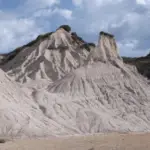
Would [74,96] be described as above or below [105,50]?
below

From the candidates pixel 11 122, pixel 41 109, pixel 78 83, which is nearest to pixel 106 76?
pixel 78 83

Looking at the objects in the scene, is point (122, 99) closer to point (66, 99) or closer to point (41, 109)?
point (66, 99)

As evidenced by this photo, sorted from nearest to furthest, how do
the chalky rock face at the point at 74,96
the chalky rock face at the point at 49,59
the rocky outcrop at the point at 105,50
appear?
1. the chalky rock face at the point at 74,96
2. the rocky outcrop at the point at 105,50
3. the chalky rock face at the point at 49,59

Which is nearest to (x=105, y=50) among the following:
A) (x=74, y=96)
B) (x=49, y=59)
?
(x=49, y=59)

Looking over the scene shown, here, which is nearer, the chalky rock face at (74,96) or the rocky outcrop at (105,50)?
the chalky rock face at (74,96)

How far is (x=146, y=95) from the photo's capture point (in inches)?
2320

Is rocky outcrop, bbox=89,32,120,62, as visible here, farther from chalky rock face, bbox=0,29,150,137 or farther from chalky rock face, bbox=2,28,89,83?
chalky rock face, bbox=2,28,89,83

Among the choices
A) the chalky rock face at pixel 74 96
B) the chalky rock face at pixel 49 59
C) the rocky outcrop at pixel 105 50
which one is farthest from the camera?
the chalky rock face at pixel 49 59

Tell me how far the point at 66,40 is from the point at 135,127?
29335 millimetres

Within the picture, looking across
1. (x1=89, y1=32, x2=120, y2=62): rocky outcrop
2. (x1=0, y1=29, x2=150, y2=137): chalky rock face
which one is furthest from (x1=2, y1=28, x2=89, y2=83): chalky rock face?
(x1=89, y1=32, x2=120, y2=62): rocky outcrop

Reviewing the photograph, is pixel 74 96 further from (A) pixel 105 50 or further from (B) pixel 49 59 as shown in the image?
(B) pixel 49 59

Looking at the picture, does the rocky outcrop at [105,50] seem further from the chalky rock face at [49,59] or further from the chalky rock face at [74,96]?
the chalky rock face at [49,59]

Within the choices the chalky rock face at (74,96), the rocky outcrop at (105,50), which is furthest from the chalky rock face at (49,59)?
the rocky outcrop at (105,50)

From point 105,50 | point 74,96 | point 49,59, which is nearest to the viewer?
point 74,96
